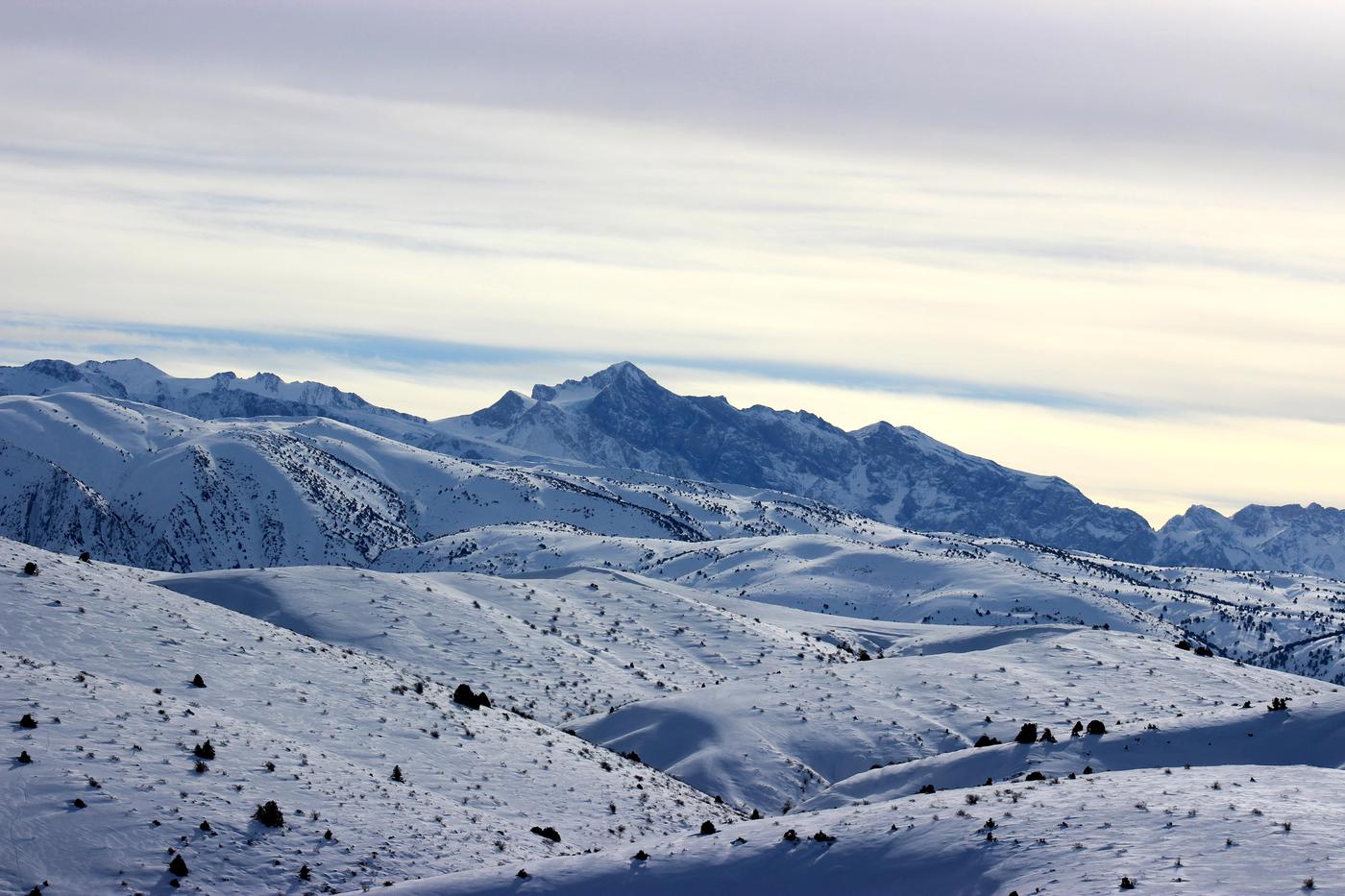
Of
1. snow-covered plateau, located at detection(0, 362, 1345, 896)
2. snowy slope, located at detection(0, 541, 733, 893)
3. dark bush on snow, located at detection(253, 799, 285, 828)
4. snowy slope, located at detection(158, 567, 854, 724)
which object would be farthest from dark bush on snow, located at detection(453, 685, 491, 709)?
dark bush on snow, located at detection(253, 799, 285, 828)

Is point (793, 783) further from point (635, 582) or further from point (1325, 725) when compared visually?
point (635, 582)

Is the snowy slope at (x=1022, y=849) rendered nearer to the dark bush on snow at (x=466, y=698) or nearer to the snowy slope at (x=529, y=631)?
the dark bush on snow at (x=466, y=698)

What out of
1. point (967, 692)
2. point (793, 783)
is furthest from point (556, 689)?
point (967, 692)

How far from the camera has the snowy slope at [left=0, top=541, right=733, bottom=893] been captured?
32781 mm

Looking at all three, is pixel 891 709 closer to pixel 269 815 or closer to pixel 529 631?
pixel 529 631

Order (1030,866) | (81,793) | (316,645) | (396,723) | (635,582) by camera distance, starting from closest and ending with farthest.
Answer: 1. (1030,866)
2. (81,793)
3. (396,723)
4. (316,645)
5. (635,582)

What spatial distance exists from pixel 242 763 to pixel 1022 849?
72.7 ft

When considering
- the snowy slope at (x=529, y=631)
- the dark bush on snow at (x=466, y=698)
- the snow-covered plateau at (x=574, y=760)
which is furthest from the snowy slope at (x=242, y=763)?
the snowy slope at (x=529, y=631)

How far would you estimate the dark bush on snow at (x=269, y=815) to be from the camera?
115 ft

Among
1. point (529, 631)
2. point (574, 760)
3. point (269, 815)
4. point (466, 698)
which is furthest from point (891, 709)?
point (269, 815)

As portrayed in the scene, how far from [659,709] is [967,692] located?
702 inches

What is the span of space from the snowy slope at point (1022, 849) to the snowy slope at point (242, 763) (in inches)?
195

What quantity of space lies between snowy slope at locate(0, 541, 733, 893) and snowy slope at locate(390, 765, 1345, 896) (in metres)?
4.95

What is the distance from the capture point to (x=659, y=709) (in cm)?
6675
